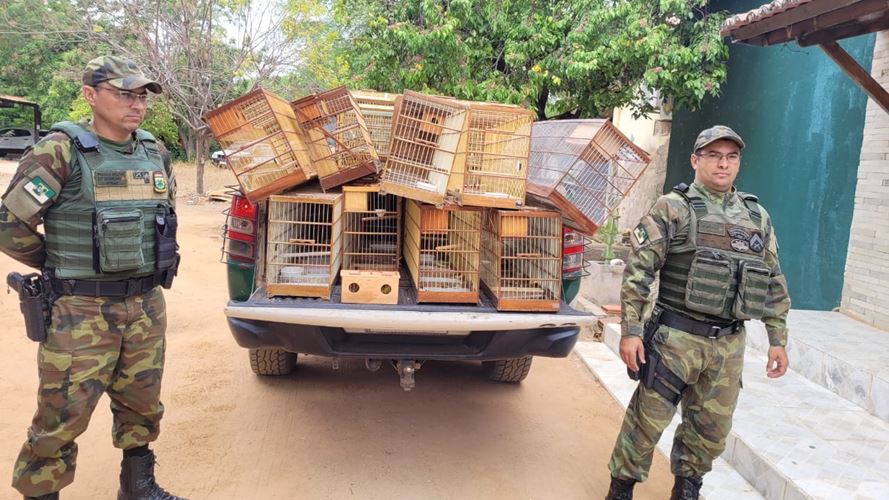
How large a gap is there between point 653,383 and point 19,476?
2779 millimetres

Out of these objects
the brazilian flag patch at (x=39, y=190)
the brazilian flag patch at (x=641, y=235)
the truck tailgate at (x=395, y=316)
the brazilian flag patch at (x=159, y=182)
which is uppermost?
the brazilian flag patch at (x=159, y=182)

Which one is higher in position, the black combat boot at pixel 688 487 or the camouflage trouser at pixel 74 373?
the camouflage trouser at pixel 74 373

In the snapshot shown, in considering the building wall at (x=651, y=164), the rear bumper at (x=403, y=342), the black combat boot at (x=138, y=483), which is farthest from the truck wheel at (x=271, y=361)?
the building wall at (x=651, y=164)

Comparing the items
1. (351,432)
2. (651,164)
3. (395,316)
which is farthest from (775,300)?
(651,164)

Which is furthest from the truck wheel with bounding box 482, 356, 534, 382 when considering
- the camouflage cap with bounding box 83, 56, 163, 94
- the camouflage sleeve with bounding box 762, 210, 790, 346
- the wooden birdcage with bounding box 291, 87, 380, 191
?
the camouflage cap with bounding box 83, 56, 163, 94

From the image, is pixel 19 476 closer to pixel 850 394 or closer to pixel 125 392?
pixel 125 392

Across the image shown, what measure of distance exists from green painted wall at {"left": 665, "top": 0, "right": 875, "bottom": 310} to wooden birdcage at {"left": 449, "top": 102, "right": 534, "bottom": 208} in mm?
4355

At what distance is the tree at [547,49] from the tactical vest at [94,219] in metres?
5.66

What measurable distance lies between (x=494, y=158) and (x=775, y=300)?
1.50 meters

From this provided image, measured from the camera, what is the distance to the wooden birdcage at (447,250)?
3.04 metres

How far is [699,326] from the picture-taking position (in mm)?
2748

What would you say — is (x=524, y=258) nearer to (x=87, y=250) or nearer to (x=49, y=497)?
Answer: (x=87, y=250)

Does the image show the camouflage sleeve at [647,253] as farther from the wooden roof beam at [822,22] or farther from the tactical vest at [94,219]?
the wooden roof beam at [822,22]

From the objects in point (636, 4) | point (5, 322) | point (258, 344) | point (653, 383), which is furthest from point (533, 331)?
point (636, 4)
